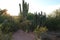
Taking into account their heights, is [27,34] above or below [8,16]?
below

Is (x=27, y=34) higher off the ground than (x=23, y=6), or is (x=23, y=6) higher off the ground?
(x=23, y=6)

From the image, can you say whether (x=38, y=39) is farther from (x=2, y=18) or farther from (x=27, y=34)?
(x=2, y=18)

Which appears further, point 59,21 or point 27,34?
point 59,21

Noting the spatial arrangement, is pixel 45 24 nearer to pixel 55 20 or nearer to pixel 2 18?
pixel 55 20

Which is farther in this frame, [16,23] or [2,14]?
[2,14]

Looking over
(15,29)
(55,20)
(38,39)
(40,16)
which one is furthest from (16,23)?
(38,39)

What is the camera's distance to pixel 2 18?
95.3 ft

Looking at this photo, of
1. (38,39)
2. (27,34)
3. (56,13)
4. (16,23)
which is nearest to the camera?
(38,39)

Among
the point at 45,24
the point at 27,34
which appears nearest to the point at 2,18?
the point at 27,34

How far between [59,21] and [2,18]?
27.3 ft

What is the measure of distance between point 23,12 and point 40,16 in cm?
241

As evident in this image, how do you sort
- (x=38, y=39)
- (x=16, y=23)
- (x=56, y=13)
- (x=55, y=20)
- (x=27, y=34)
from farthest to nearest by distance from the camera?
(x=56, y=13) < (x=55, y=20) < (x=16, y=23) < (x=27, y=34) < (x=38, y=39)

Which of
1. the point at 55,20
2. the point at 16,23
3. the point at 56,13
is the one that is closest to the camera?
the point at 16,23

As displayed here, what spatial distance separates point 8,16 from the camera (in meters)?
31.2
